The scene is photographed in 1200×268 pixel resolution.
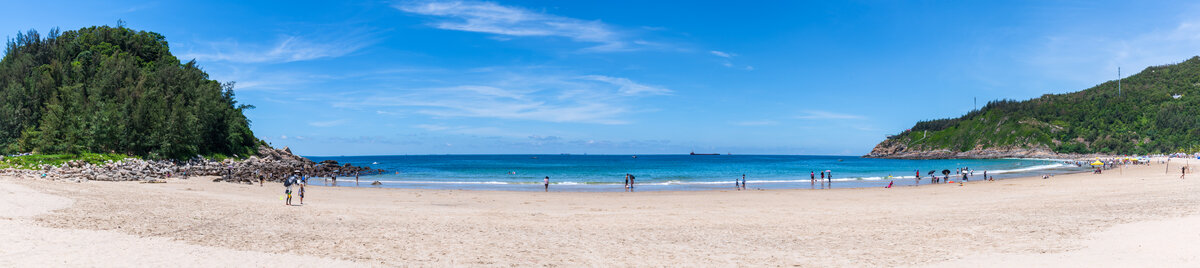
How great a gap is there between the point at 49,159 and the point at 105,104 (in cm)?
1624

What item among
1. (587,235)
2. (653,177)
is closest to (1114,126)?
(653,177)

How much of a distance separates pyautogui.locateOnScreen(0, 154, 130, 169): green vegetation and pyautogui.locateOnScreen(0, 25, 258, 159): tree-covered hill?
13.7 ft

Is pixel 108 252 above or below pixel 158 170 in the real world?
below

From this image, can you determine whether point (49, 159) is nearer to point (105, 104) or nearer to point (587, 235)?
point (105, 104)

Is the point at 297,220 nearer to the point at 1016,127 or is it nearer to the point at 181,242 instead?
the point at 181,242

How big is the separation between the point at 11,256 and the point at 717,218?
59.5 feet

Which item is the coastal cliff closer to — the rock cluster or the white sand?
the rock cluster

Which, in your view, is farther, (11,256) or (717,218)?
(717,218)

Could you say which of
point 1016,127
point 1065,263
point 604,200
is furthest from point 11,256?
point 1016,127

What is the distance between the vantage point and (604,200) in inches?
1216

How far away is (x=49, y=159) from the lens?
129 feet

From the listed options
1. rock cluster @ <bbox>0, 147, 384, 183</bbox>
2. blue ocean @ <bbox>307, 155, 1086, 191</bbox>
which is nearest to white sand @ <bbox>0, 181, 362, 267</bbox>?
rock cluster @ <bbox>0, 147, 384, 183</bbox>

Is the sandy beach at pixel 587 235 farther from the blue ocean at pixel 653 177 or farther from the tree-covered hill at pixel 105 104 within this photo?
the tree-covered hill at pixel 105 104

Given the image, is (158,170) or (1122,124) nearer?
(158,170)
